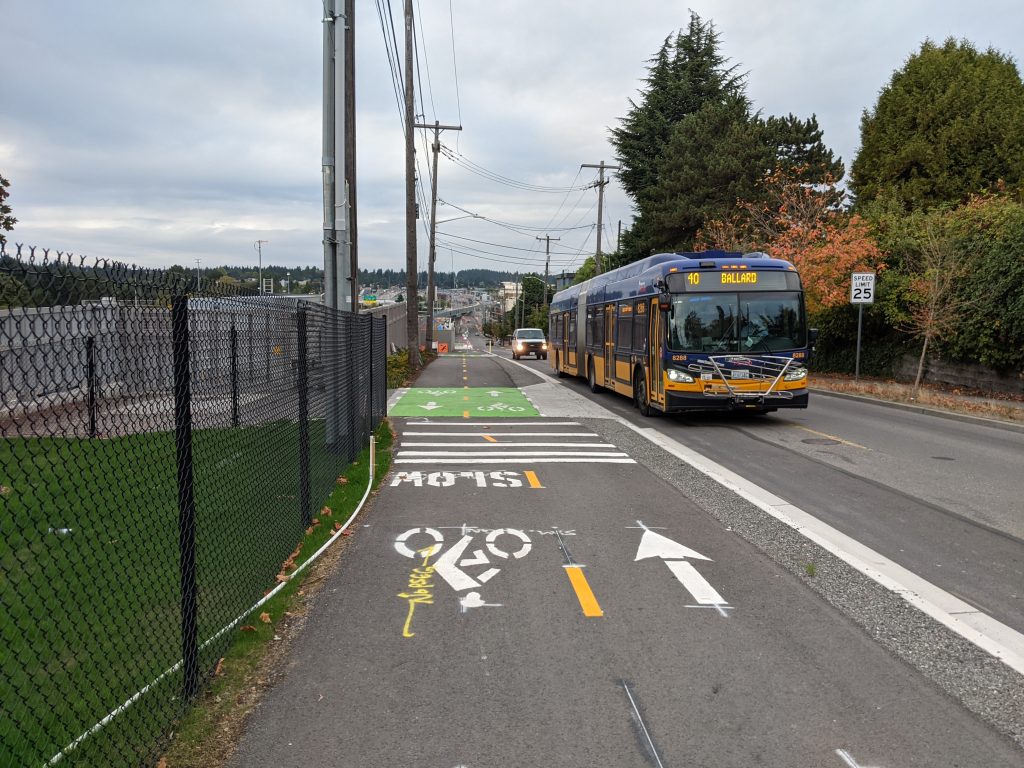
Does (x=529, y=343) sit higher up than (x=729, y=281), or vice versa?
(x=729, y=281)

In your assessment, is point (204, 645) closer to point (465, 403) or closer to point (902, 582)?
point (902, 582)

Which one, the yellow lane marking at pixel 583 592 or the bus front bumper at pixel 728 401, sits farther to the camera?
the bus front bumper at pixel 728 401

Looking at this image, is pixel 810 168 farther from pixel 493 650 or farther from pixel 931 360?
pixel 493 650

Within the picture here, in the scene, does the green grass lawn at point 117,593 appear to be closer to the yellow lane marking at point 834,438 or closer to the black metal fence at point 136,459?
the black metal fence at point 136,459

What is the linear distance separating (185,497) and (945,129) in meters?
40.5

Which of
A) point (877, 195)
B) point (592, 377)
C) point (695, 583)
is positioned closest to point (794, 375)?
point (592, 377)

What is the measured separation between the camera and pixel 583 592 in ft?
19.2

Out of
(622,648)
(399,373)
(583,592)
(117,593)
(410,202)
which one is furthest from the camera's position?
(410,202)

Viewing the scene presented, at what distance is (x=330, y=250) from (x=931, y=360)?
2089 centimetres

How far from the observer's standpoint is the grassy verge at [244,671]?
362cm

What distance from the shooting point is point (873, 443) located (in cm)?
1315

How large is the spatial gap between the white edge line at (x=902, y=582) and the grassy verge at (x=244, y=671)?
4217 millimetres

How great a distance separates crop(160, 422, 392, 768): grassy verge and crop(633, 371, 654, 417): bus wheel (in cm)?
1061

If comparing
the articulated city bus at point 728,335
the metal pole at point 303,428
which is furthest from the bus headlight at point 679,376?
the metal pole at point 303,428
